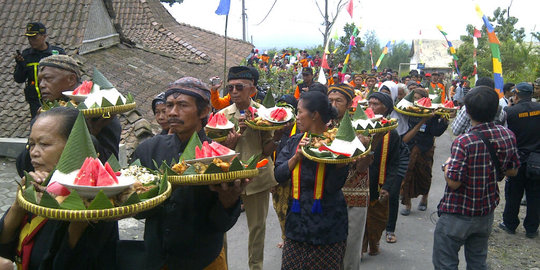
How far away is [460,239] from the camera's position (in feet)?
12.7

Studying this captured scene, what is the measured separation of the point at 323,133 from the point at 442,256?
1.57 meters

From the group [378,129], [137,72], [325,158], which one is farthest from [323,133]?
[137,72]

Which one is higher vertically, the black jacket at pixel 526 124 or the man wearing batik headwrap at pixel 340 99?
the man wearing batik headwrap at pixel 340 99

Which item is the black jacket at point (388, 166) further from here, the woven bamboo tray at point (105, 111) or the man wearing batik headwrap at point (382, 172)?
the woven bamboo tray at point (105, 111)

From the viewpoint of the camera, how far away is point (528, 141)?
20.1 feet

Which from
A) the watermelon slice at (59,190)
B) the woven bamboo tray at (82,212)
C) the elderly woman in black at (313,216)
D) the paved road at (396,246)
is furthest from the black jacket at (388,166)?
the watermelon slice at (59,190)

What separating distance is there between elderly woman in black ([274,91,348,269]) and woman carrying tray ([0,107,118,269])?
1.62m

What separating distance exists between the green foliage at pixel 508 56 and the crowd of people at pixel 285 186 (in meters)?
8.18

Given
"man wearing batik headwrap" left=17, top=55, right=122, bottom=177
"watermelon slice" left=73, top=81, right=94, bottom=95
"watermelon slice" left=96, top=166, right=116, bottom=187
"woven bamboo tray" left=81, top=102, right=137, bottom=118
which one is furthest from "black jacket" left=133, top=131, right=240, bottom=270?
"watermelon slice" left=73, top=81, right=94, bottom=95

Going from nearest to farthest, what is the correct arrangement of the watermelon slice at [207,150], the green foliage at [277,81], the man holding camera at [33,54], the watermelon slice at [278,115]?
1. the watermelon slice at [207,150]
2. the watermelon slice at [278,115]
3. the man holding camera at [33,54]
4. the green foliage at [277,81]

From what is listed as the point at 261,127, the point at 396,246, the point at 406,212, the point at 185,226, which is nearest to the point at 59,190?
the point at 185,226

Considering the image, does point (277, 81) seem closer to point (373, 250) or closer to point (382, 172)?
point (373, 250)

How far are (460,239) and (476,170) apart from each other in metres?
0.64

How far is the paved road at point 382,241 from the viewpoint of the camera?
5410 millimetres
